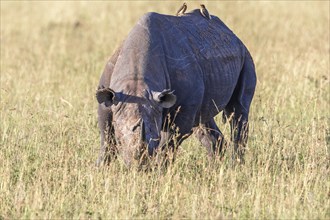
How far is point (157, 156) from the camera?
7.32 meters

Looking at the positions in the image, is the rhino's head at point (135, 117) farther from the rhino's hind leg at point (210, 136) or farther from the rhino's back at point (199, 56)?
the rhino's hind leg at point (210, 136)

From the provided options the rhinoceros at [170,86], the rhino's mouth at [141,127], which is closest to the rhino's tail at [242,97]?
the rhinoceros at [170,86]

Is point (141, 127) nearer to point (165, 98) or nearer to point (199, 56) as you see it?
point (165, 98)

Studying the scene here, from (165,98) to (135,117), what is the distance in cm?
31

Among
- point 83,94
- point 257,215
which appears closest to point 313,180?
point 257,215

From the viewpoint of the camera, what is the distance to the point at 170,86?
7.98m

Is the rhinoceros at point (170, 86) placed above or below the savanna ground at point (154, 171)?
above

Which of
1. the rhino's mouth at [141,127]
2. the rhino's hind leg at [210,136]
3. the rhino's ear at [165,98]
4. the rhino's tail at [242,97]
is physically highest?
the rhino's ear at [165,98]

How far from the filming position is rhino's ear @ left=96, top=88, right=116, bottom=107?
7.31 metres

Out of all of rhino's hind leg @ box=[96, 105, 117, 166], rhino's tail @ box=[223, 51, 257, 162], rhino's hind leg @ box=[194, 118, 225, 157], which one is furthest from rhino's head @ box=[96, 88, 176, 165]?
rhino's tail @ box=[223, 51, 257, 162]

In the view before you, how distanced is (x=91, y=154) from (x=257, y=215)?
2450 mm

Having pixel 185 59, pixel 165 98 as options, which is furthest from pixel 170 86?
pixel 165 98

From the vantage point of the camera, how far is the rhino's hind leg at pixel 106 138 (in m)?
7.87

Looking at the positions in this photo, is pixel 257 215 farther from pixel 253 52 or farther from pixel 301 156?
pixel 253 52
